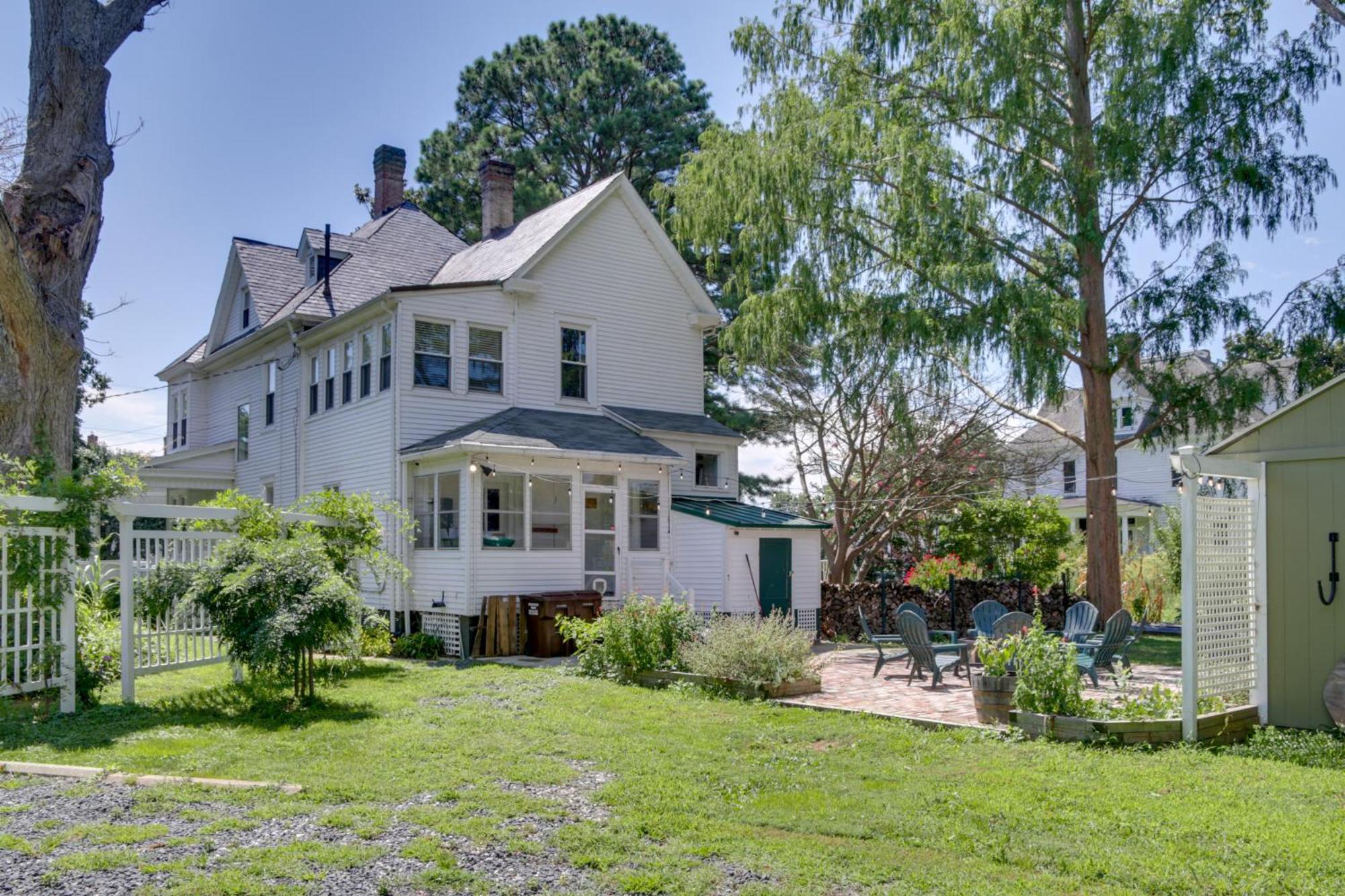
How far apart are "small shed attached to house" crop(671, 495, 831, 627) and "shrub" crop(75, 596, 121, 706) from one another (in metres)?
8.67

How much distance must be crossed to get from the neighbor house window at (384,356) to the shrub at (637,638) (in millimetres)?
7117

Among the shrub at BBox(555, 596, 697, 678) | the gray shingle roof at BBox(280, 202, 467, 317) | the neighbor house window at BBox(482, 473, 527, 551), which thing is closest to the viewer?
the shrub at BBox(555, 596, 697, 678)

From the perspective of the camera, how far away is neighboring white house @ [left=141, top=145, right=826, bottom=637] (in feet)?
54.6

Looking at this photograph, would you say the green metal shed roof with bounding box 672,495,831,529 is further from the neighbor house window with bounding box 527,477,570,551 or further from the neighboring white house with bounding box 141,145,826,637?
the neighbor house window with bounding box 527,477,570,551

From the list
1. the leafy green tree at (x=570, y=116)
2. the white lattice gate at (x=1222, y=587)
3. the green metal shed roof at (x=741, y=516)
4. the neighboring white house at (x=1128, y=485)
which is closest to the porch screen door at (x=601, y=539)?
the green metal shed roof at (x=741, y=516)

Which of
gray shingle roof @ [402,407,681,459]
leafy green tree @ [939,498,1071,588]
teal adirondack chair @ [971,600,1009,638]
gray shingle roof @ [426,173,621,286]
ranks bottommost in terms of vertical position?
teal adirondack chair @ [971,600,1009,638]

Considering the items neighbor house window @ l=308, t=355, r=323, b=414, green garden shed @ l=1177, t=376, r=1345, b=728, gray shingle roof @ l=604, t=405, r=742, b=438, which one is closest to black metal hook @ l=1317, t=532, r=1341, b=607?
green garden shed @ l=1177, t=376, r=1345, b=728

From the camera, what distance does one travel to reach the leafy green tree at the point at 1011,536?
21531 mm

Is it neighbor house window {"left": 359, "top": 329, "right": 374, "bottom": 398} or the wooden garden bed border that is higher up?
neighbor house window {"left": 359, "top": 329, "right": 374, "bottom": 398}

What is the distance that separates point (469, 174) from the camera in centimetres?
3075

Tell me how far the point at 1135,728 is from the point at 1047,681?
73 cm

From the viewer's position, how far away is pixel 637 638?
39.2ft

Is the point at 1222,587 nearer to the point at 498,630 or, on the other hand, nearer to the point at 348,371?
the point at 498,630

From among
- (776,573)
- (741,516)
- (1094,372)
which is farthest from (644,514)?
(1094,372)
